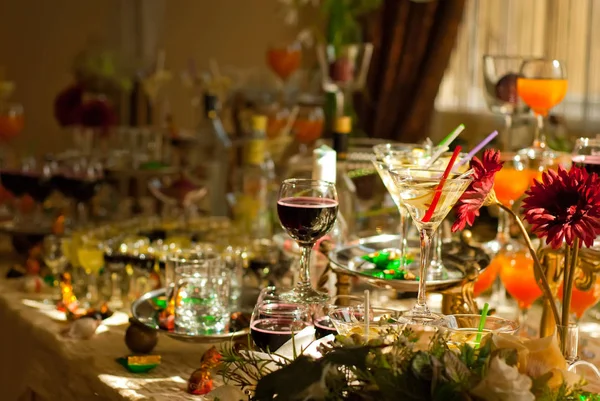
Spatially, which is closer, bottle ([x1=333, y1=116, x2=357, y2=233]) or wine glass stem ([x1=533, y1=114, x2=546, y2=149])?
wine glass stem ([x1=533, y1=114, x2=546, y2=149])

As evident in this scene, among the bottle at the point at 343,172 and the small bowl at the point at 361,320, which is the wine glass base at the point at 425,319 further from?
the bottle at the point at 343,172

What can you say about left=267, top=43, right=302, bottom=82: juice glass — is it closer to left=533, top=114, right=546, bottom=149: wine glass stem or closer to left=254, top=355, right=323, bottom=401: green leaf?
left=533, top=114, right=546, bottom=149: wine glass stem

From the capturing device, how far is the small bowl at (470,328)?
3.76ft

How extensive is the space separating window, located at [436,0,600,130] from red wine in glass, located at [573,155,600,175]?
Result: 2.11 metres

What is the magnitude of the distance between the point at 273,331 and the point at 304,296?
10 centimetres

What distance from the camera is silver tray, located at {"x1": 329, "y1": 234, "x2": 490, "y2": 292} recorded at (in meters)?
1.58

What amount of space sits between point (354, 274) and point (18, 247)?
1.27 meters

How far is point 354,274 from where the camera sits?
64.3 inches

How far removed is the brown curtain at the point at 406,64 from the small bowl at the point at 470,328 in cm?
302

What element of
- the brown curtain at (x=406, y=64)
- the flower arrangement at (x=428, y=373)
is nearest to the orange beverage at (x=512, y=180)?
the flower arrangement at (x=428, y=373)

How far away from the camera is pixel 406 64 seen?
14.1 ft

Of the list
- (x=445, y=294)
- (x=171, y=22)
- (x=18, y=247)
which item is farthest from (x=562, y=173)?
(x=171, y=22)

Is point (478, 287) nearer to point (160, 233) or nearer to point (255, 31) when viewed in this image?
point (160, 233)

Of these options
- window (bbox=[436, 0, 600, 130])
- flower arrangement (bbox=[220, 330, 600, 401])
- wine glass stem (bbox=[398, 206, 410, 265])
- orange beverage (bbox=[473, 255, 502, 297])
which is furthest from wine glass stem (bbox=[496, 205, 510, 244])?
window (bbox=[436, 0, 600, 130])
